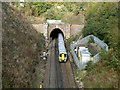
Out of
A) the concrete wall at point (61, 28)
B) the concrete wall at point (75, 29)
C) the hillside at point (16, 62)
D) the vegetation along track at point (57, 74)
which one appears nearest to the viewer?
the hillside at point (16, 62)

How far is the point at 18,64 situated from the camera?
714 inches

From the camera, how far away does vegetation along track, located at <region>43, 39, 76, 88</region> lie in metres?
19.3

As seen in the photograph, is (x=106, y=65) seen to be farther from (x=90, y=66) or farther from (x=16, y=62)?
(x=16, y=62)

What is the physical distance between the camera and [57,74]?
878 inches

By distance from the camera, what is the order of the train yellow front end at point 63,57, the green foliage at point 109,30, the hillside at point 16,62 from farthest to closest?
1. the train yellow front end at point 63,57
2. the green foliage at point 109,30
3. the hillside at point 16,62

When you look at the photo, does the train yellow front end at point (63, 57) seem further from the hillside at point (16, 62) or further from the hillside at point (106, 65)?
the hillside at point (16, 62)

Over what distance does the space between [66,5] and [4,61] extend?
43.3 meters

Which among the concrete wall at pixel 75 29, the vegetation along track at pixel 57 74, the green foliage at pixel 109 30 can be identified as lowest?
the vegetation along track at pixel 57 74

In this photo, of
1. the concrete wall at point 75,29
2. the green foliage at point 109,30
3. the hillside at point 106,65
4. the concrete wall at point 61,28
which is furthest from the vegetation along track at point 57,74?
the concrete wall at point 75,29

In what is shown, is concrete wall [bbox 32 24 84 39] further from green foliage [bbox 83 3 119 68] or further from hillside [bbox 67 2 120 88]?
hillside [bbox 67 2 120 88]

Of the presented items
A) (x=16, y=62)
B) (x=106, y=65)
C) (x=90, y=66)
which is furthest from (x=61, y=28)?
(x=16, y=62)

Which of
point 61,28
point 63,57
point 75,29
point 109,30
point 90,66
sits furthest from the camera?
point 75,29

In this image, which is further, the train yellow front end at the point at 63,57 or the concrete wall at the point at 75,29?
the concrete wall at the point at 75,29

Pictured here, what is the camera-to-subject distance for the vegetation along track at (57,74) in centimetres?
1932
